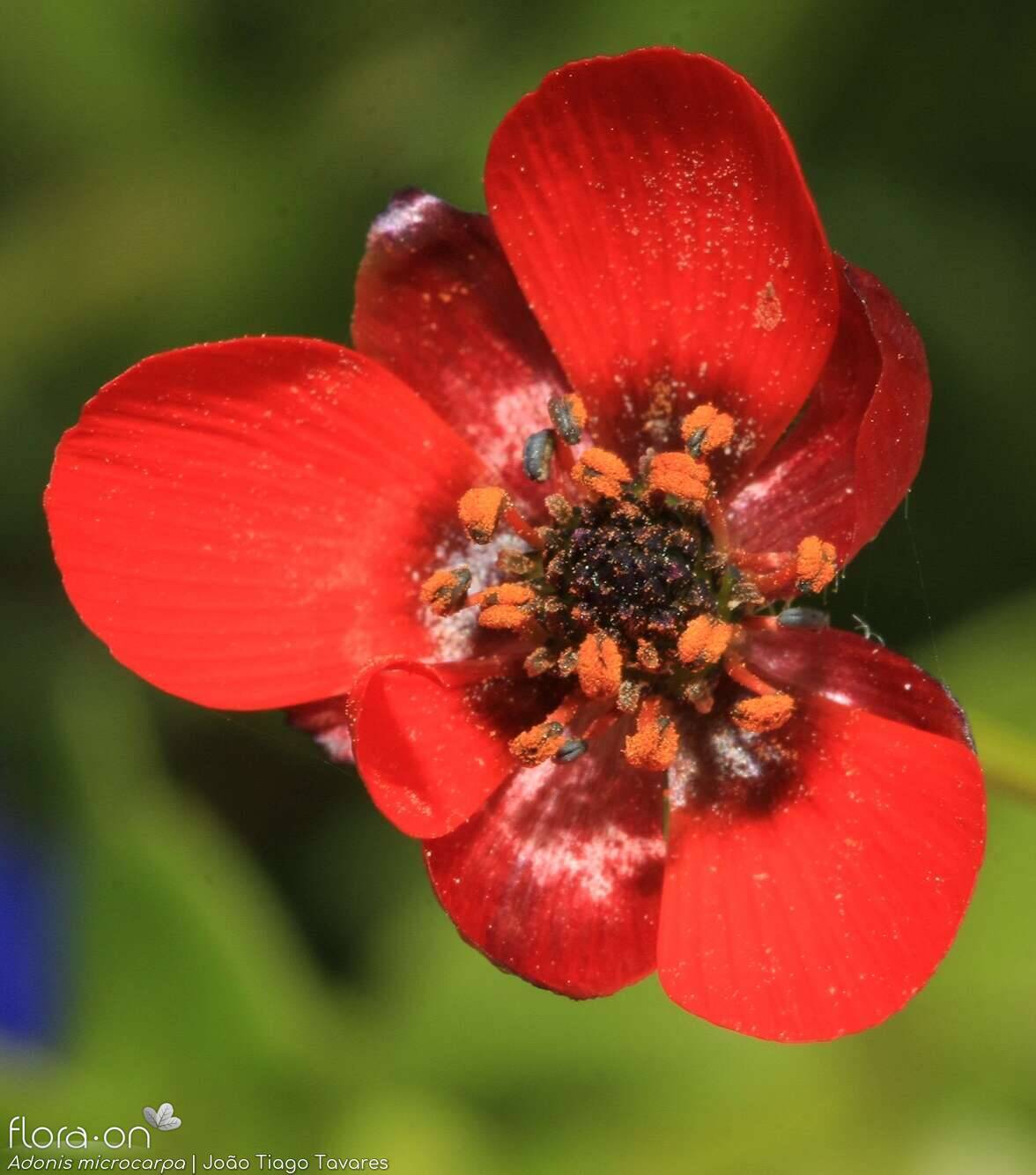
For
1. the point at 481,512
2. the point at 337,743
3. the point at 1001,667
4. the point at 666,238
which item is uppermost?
the point at 666,238

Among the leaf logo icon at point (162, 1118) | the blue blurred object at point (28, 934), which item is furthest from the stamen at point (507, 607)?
the blue blurred object at point (28, 934)

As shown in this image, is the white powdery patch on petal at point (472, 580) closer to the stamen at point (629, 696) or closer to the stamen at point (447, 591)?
the stamen at point (447, 591)

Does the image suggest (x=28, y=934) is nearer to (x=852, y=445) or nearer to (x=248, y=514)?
(x=248, y=514)

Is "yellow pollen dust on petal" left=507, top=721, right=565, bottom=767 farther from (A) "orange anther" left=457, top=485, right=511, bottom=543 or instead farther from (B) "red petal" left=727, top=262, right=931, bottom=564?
(B) "red petal" left=727, top=262, right=931, bottom=564

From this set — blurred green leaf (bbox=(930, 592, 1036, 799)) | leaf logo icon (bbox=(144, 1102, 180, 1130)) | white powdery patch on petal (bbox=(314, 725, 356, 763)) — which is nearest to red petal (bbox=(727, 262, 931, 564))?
white powdery patch on petal (bbox=(314, 725, 356, 763))

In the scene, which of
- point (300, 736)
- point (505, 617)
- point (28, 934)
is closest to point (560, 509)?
point (505, 617)

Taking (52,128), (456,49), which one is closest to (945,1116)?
(456,49)

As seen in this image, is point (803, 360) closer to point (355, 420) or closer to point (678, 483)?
point (678, 483)
